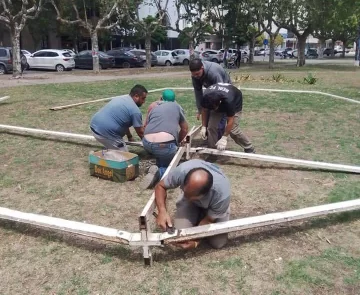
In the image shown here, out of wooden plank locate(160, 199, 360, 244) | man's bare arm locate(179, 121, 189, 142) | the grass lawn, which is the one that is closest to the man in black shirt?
man's bare arm locate(179, 121, 189, 142)

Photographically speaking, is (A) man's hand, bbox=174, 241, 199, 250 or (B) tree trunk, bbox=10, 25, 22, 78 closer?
(A) man's hand, bbox=174, 241, 199, 250

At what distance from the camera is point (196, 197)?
2.91 meters

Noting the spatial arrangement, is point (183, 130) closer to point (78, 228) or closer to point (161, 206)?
point (161, 206)

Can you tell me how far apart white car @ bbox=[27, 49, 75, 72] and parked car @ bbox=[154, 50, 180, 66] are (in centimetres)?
826

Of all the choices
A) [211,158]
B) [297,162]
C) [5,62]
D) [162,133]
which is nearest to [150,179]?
[162,133]

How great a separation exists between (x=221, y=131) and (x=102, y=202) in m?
2.14

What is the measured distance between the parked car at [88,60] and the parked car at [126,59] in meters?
1.19

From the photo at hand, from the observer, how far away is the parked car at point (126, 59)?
29169 mm

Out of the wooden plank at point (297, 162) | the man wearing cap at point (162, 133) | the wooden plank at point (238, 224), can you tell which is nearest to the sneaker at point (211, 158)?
the wooden plank at point (297, 162)

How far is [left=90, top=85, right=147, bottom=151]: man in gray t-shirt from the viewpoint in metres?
4.93

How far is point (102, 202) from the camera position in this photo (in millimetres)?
4223

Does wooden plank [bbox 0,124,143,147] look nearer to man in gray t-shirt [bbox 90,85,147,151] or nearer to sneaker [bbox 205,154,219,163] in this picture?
man in gray t-shirt [bbox 90,85,147,151]

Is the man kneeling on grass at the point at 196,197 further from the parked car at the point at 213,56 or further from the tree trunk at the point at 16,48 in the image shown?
the parked car at the point at 213,56

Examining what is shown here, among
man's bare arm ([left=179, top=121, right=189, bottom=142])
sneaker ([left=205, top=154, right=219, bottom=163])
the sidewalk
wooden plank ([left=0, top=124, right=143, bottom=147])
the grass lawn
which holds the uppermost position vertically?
the sidewalk
